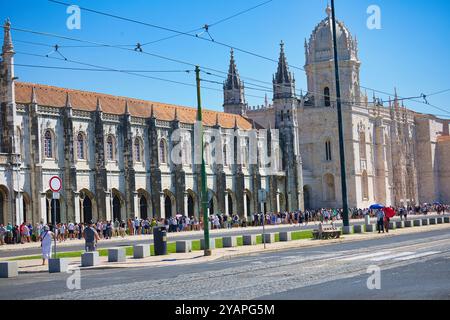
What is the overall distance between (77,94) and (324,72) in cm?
3577

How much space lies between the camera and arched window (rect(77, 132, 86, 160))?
53.1 m

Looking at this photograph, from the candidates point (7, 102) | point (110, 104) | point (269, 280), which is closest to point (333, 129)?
point (110, 104)

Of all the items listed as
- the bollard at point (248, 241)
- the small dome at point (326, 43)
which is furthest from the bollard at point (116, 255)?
the small dome at point (326, 43)

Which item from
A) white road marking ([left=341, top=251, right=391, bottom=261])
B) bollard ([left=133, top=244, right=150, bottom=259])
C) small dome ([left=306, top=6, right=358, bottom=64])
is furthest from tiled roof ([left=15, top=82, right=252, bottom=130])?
white road marking ([left=341, top=251, right=391, bottom=261])

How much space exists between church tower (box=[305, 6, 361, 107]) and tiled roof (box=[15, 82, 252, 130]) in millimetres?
13663

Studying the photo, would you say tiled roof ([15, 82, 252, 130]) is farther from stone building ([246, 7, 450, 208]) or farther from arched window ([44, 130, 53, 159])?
stone building ([246, 7, 450, 208])

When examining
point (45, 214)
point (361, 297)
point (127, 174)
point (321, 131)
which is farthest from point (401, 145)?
point (361, 297)

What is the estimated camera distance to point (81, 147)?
53406 millimetres

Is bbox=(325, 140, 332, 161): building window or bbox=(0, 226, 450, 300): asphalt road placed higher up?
bbox=(325, 140, 332, 161): building window

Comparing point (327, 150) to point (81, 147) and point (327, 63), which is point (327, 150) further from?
point (81, 147)

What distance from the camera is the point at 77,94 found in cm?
5659

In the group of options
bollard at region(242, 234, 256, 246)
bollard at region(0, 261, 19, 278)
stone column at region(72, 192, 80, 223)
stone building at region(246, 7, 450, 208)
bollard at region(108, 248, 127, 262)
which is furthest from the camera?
stone building at region(246, 7, 450, 208)

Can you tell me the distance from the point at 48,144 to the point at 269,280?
119 feet

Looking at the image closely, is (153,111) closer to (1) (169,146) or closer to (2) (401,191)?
(1) (169,146)
